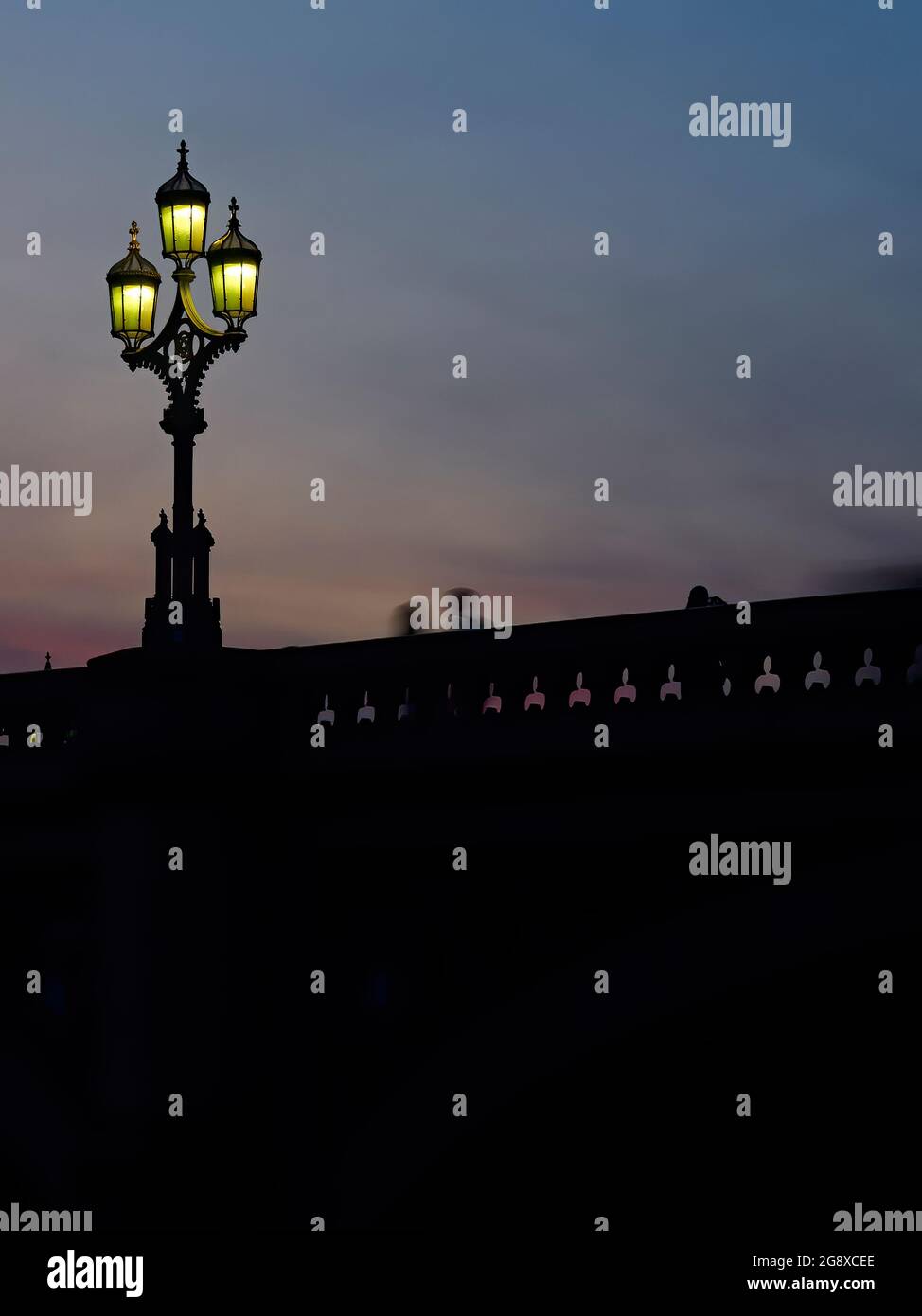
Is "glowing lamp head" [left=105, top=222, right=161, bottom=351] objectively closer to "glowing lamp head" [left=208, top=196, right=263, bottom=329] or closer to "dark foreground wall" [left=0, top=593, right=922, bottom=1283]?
"glowing lamp head" [left=208, top=196, right=263, bottom=329]

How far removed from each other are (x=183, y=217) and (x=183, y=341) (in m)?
0.93

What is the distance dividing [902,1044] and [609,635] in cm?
634

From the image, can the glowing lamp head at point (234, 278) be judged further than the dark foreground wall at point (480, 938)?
Yes

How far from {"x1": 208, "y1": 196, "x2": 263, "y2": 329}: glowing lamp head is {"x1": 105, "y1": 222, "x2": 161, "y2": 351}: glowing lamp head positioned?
67 centimetres

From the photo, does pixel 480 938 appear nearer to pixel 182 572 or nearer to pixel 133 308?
pixel 182 572

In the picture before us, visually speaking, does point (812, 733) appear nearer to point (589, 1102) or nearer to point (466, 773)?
point (466, 773)

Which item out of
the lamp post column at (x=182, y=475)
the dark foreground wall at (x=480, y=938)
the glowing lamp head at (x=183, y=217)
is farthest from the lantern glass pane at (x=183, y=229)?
the dark foreground wall at (x=480, y=938)

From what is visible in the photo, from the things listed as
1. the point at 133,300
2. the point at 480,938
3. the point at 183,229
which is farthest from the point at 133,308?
the point at 480,938

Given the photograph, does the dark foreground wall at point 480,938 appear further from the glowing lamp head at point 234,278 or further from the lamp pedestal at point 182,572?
the glowing lamp head at point 234,278

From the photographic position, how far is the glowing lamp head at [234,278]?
54.7 ft

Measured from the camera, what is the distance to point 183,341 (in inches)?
669

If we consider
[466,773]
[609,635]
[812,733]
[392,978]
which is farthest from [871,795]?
[392,978]

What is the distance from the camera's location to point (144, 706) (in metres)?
17.5

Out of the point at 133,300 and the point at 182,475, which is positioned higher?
the point at 133,300
